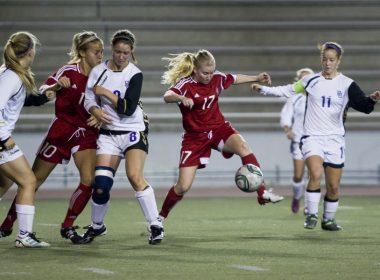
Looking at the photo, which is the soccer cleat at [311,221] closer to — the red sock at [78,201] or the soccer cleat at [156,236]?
the soccer cleat at [156,236]

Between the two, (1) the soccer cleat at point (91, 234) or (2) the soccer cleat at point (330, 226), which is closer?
(1) the soccer cleat at point (91, 234)

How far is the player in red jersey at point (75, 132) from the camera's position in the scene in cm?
937

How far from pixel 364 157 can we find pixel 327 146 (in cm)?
936

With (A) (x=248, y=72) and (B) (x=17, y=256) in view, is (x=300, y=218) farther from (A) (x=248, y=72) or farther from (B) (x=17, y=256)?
(A) (x=248, y=72)

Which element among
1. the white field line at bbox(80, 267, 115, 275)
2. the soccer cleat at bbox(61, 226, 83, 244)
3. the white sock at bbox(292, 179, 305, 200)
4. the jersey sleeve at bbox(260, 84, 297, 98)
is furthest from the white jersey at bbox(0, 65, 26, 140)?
the white sock at bbox(292, 179, 305, 200)

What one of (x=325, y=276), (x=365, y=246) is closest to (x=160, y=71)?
(x=365, y=246)

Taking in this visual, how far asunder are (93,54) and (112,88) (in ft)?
1.69

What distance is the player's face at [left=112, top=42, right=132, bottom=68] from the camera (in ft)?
29.2

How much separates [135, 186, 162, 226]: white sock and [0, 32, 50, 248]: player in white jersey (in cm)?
93

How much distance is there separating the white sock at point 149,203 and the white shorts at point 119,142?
38cm

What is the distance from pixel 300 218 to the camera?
12445 millimetres

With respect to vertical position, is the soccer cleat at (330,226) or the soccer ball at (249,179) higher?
the soccer ball at (249,179)

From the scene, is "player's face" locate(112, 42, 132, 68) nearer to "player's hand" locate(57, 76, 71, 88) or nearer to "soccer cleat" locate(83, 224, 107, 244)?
"player's hand" locate(57, 76, 71, 88)

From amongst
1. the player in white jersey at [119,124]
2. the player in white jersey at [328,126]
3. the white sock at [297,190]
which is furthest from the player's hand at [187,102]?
the white sock at [297,190]
